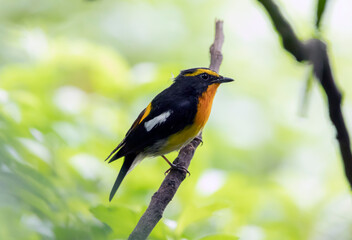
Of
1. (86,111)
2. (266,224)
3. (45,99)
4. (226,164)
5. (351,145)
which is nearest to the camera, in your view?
(351,145)

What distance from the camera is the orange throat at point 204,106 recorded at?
334cm

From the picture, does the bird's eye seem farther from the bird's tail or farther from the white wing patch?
the bird's tail

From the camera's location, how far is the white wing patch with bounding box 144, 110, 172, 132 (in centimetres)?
326

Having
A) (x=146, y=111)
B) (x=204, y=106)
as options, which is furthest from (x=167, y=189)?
(x=204, y=106)

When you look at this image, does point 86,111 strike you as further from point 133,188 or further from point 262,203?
point 262,203

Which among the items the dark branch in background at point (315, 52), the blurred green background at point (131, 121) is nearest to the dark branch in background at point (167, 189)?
the blurred green background at point (131, 121)

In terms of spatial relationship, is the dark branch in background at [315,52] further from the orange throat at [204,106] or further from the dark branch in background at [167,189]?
the orange throat at [204,106]

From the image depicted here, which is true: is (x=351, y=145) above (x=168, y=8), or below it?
below

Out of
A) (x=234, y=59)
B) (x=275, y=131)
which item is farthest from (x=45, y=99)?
(x=234, y=59)

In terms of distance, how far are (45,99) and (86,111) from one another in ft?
1.39

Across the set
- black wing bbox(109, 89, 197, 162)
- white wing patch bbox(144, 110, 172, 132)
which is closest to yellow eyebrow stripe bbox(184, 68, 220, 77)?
black wing bbox(109, 89, 197, 162)

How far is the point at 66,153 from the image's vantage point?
2.18 metres

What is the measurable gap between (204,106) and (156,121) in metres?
0.44

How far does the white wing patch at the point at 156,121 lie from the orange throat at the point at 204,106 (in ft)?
0.77
